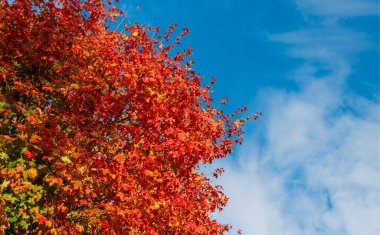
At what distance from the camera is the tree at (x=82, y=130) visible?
12.0 metres

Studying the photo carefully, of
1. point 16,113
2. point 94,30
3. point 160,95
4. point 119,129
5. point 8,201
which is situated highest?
point 94,30

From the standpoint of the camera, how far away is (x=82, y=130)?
45.6 ft

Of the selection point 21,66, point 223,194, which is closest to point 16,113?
point 21,66

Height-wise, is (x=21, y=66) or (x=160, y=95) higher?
(x=160, y=95)

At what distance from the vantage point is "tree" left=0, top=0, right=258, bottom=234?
12.0 m

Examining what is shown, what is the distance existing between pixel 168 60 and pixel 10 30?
749cm

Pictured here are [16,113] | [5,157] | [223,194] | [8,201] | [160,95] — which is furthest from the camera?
[223,194]

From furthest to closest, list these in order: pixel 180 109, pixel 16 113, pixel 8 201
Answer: pixel 180 109 → pixel 16 113 → pixel 8 201

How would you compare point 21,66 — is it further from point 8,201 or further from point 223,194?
point 223,194

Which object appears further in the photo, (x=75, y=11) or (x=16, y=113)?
(x=75, y=11)

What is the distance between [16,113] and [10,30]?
3.37 metres

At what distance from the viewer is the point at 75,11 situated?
648 inches

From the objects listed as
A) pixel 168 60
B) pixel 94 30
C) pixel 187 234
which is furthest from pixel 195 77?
pixel 187 234

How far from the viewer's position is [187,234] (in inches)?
736
